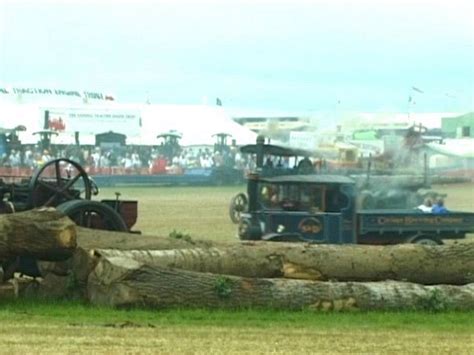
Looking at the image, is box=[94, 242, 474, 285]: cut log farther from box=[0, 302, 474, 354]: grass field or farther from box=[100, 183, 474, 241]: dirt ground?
box=[100, 183, 474, 241]: dirt ground

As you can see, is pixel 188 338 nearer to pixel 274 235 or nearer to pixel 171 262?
pixel 171 262

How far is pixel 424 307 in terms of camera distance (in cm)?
1505

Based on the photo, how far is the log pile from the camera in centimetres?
1454

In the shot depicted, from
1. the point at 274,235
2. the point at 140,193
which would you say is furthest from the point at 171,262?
the point at 140,193

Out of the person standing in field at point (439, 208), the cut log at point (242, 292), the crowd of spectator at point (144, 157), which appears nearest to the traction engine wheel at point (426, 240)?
the person standing in field at point (439, 208)

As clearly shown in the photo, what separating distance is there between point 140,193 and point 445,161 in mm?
11654

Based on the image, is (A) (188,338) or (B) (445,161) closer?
(A) (188,338)

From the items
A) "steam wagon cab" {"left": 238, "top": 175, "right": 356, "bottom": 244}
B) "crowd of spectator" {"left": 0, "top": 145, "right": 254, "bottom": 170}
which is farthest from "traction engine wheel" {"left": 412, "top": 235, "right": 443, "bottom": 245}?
"crowd of spectator" {"left": 0, "top": 145, "right": 254, "bottom": 170}

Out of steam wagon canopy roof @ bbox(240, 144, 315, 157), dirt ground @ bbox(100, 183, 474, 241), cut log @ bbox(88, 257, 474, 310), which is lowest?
dirt ground @ bbox(100, 183, 474, 241)

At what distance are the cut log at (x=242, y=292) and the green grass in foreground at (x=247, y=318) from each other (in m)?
0.14

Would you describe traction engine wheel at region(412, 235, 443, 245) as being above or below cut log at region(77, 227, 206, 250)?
below

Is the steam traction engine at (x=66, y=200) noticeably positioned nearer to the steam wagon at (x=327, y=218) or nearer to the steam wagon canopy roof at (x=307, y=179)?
the steam wagon at (x=327, y=218)

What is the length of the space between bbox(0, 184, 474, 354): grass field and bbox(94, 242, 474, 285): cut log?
4.23ft

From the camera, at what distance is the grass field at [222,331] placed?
11.7 m
